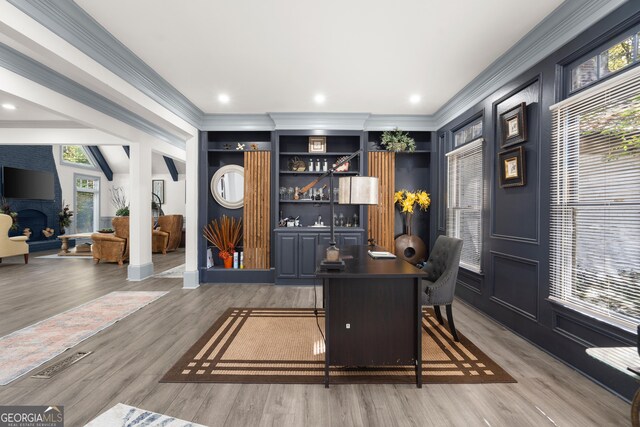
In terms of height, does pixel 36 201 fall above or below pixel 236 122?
below

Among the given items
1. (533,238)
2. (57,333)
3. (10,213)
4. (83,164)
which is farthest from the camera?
(83,164)

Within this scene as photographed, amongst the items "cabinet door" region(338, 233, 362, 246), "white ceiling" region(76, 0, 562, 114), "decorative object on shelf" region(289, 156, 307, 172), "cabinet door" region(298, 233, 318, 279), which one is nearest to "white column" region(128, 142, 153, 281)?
"white ceiling" region(76, 0, 562, 114)

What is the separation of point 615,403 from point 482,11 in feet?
9.65

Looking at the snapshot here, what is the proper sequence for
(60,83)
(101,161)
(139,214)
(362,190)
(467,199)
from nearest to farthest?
(362,190)
(60,83)
(467,199)
(139,214)
(101,161)

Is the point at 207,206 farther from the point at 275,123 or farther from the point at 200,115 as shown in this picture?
the point at 275,123

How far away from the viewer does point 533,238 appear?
106 inches

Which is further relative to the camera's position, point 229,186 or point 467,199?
point 229,186

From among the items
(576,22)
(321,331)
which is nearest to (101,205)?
(321,331)

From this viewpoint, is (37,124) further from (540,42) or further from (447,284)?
(540,42)

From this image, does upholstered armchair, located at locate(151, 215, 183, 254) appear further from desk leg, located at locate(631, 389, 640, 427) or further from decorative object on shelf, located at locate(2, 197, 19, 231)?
desk leg, located at locate(631, 389, 640, 427)

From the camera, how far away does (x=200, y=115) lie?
4.79 m

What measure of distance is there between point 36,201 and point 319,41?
10277 millimetres

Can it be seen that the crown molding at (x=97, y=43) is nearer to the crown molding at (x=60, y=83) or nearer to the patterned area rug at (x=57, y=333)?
the crown molding at (x=60, y=83)

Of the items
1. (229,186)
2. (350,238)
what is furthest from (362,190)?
(229,186)
